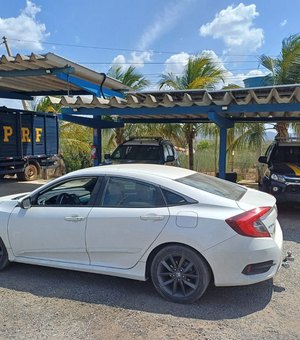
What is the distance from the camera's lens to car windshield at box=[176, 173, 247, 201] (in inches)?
161

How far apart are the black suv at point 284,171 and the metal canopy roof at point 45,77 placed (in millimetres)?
5570

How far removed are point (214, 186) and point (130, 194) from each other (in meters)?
1.05

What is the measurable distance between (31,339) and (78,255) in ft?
3.84

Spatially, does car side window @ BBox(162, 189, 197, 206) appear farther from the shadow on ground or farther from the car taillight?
the shadow on ground

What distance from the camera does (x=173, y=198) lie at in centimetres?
391

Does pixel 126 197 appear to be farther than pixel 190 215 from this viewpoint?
Yes

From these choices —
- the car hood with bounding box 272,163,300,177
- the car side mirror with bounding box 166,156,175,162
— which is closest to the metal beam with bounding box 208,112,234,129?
the car hood with bounding box 272,163,300,177

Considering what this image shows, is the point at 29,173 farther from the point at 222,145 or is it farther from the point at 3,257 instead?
the point at 3,257

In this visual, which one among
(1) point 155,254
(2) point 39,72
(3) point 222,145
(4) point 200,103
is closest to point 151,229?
(1) point 155,254

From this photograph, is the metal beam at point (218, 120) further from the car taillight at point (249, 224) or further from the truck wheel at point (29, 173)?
the truck wheel at point (29, 173)

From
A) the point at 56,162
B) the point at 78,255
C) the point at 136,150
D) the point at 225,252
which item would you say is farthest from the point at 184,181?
the point at 56,162

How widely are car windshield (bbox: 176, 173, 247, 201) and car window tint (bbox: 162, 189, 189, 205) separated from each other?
25 centimetres

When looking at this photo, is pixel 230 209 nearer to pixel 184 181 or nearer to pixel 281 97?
pixel 184 181

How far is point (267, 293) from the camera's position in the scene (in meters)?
4.07
